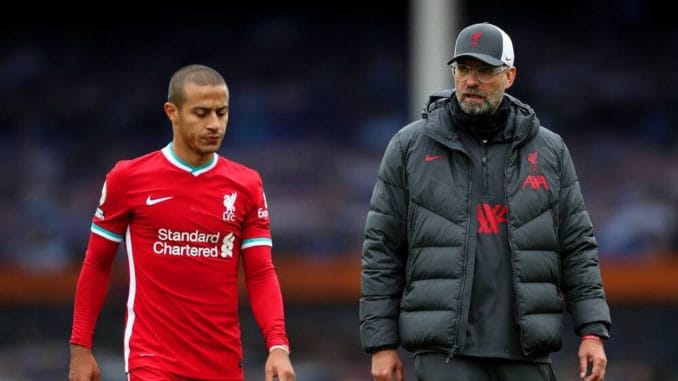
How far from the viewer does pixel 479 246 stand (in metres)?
5.29

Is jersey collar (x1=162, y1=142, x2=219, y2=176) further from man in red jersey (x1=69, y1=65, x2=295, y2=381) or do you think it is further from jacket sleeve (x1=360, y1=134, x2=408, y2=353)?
jacket sleeve (x1=360, y1=134, x2=408, y2=353)

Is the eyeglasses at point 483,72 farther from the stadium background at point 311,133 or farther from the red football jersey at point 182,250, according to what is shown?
the stadium background at point 311,133

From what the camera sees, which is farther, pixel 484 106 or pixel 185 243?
pixel 185 243

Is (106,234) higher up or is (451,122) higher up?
(451,122)

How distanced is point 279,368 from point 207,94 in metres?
1.04

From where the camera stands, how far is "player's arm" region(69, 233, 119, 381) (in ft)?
18.3

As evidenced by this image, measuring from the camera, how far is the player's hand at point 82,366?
5507 millimetres

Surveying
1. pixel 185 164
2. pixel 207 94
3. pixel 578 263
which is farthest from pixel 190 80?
pixel 578 263

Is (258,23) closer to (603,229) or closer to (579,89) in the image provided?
(579,89)

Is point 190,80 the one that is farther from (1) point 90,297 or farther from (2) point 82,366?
(2) point 82,366

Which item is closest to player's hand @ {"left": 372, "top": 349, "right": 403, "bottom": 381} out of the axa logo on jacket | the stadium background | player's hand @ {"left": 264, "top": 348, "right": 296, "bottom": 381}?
player's hand @ {"left": 264, "top": 348, "right": 296, "bottom": 381}

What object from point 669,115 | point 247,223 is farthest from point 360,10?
point 247,223

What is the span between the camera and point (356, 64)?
48.4 ft

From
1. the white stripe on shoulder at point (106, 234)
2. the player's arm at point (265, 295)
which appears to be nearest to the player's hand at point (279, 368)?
the player's arm at point (265, 295)
